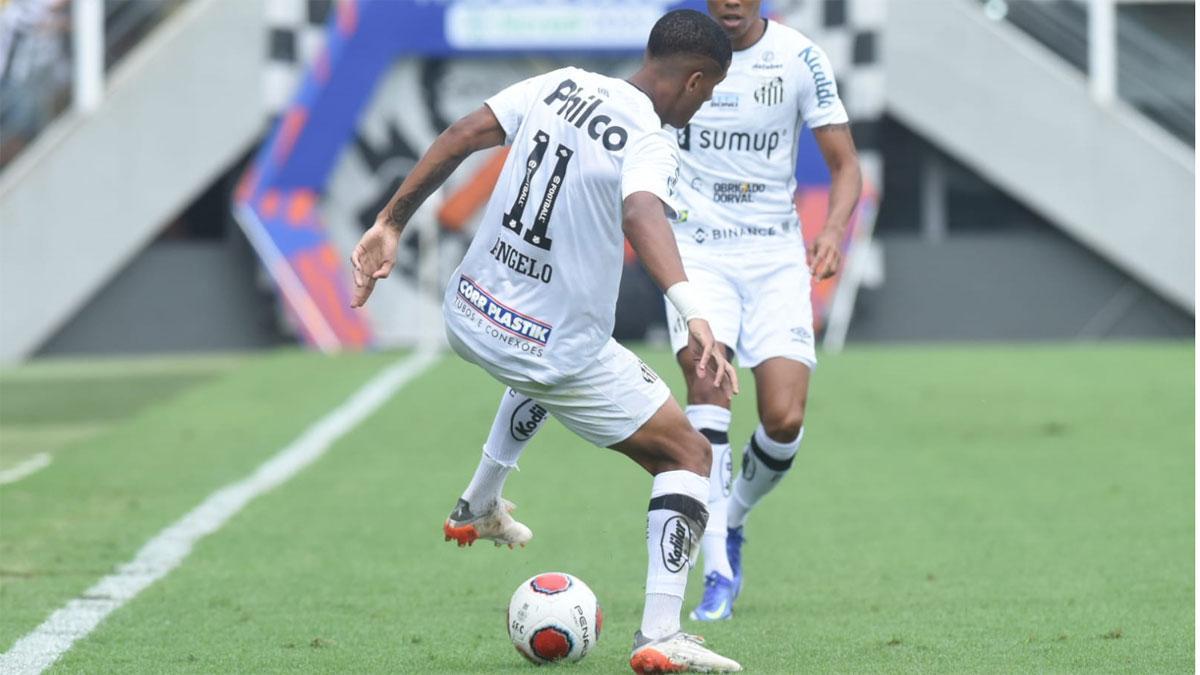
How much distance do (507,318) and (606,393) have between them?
14.0 inches

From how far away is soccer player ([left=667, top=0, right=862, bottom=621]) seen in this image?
698 cm

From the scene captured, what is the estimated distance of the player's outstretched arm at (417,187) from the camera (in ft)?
17.6

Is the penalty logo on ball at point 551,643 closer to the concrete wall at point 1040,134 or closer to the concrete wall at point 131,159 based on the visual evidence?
the concrete wall at point 131,159

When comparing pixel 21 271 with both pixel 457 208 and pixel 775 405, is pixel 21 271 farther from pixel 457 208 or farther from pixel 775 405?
pixel 775 405

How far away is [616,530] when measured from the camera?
28.9 ft

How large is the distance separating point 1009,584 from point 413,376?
10.0 m

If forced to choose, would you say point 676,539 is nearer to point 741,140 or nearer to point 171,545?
point 741,140

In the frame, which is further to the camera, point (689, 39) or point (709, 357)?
point (689, 39)

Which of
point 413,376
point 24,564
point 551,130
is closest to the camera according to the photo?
point 551,130

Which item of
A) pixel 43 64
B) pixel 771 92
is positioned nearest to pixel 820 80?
pixel 771 92

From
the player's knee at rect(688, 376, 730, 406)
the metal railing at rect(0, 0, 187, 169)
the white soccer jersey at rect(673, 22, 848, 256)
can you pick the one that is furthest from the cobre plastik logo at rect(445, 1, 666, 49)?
the player's knee at rect(688, 376, 730, 406)

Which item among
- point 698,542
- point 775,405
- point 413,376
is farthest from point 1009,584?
point 413,376

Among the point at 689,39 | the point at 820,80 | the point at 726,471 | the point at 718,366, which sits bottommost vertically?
the point at 726,471

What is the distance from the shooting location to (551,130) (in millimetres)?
5266
